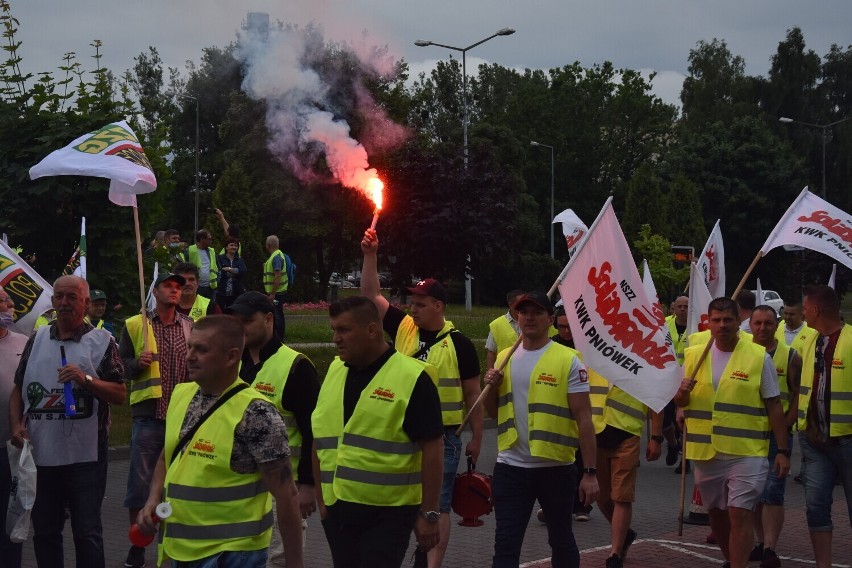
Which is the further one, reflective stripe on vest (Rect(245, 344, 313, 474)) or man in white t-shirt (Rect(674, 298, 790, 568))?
man in white t-shirt (Rect(674, 298, 790, 568))

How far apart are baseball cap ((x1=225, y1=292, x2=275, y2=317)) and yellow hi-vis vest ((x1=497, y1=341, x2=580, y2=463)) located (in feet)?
5.34

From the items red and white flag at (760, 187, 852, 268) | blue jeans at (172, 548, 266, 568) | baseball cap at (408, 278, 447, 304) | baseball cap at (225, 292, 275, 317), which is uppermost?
red and white flag at (760, 187, 852, 268)

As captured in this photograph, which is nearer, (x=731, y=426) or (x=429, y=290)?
(x=429, y=290)

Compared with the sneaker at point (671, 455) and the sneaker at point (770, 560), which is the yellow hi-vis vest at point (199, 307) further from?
the sneaker at point (671, 455)

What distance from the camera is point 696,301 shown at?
10.9 meters

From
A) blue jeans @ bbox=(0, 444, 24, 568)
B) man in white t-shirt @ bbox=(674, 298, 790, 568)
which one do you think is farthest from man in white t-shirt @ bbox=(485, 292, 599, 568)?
blue jeans @ bbox=(0, 444, 24, 568)

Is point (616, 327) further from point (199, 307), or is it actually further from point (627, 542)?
point (199, 307)

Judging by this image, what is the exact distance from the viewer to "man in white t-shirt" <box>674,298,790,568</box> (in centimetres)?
811

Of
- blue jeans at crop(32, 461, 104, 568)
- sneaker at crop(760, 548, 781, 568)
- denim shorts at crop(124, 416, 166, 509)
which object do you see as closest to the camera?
blue jeans at crop(32, 461, 104, 568)

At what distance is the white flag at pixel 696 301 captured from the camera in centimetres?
1080

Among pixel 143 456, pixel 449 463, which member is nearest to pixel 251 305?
pixel 449 463

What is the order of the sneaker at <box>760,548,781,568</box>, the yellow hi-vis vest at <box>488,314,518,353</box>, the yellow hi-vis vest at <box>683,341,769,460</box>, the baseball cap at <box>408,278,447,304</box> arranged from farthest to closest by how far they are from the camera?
the yellow hi-vis vest at <box>488,314,518,353</box>, the sneaker at <box>760,548,781,568</box>, the yellow hi-vis vest at <box>683,341,769,460</box>, the baseball cap at <box>408,278,447,304</box>

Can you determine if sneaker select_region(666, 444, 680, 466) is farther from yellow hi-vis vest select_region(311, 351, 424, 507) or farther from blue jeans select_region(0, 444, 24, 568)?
yellow hi-vis vest select_region(311, 351, 424, 507)

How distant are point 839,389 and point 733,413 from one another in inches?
30.4
